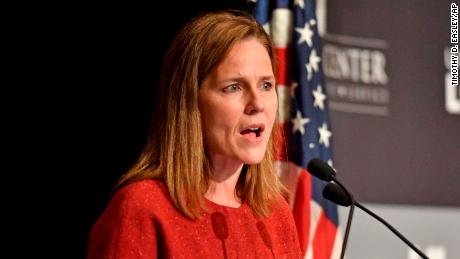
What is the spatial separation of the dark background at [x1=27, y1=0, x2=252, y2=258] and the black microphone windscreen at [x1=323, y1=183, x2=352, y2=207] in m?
1.25

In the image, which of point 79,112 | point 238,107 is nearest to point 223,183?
point 238,107

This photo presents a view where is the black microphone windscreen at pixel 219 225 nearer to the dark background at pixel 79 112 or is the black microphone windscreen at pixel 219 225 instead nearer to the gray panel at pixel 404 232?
the dark background at pixel 79 112

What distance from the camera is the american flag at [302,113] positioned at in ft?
10.3

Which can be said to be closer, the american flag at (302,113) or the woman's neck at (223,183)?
the woman's neck at (223,183)

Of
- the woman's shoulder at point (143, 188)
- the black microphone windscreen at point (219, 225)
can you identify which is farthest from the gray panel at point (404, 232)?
the woman's shoulder at point (143, 188)

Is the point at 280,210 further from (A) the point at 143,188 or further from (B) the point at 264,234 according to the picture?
(A) the point at 143,188

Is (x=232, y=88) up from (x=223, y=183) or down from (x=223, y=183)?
up

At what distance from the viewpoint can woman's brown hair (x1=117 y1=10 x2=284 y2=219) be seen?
1867 millimetres

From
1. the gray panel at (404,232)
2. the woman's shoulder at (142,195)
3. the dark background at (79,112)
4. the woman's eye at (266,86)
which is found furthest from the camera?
the gray panel at (404,232)

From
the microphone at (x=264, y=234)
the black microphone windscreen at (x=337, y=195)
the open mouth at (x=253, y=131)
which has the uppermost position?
the open mouth at (x=253, y=131)

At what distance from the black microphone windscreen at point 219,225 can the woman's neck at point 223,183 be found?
5cm

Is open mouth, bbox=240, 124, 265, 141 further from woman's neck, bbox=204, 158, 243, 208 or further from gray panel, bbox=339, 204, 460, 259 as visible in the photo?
gray panel, bbox=339, 204, 460, 259

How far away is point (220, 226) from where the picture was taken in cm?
189

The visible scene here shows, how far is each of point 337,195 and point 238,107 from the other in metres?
0.34
